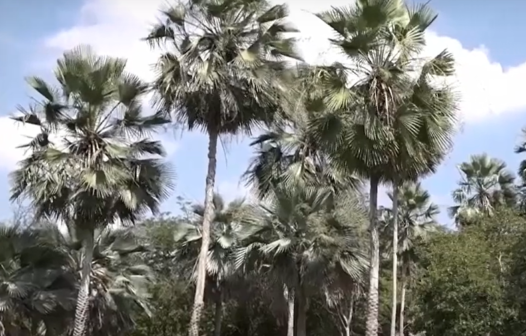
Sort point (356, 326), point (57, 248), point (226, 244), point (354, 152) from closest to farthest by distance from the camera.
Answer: point (354, 152)
point (57, 248)
point (226, 244)
point (356, 326)

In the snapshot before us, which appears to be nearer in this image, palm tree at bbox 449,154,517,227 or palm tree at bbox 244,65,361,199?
A: palm tree at bbox 244,65,361,199

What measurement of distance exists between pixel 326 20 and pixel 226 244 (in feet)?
39.9

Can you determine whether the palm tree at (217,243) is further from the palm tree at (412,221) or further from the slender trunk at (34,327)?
the palm tree at (412,221)

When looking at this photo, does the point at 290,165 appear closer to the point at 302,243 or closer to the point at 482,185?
the point at 302,243

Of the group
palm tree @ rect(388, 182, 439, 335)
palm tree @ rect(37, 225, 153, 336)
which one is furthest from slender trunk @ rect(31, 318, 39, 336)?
palm tree @ rect(388, 182, 439, 335)

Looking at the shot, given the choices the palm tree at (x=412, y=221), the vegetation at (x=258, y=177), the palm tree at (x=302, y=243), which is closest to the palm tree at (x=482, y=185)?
the palm tree at (x=412, y=221)

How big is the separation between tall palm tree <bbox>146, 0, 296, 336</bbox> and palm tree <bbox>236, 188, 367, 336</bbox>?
214cm

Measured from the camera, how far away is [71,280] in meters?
20.1

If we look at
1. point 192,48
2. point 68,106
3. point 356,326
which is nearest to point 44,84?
point 68,106

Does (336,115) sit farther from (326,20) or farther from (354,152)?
(326,20)

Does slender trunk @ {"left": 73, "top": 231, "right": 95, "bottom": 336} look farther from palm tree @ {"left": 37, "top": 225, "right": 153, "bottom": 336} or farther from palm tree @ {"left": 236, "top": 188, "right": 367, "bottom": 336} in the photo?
palm tree @ {"left": 236, "top": 188, "right": 367, "bottom": 336}

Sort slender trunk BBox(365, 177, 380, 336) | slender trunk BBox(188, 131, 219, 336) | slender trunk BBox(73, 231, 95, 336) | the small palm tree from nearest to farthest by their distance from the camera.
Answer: slender trunk BBox(365, 177, 380, 336) → slender trunk BBox(188, 131, 219, 336) → slender trunk BBox(73, 231, 95, 336) → the small palm tree

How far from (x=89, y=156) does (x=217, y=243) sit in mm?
8212

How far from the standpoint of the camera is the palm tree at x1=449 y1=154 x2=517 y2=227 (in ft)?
125
